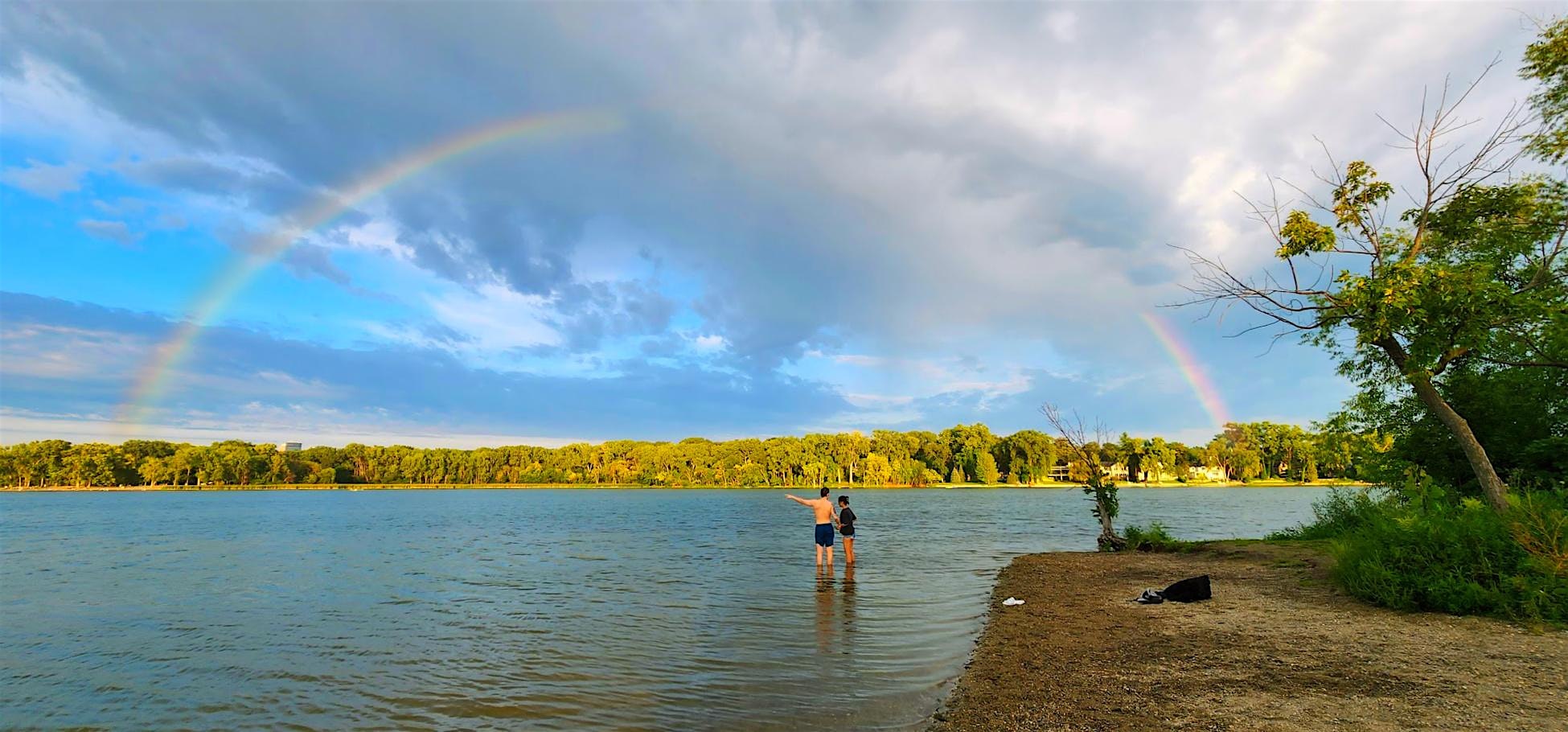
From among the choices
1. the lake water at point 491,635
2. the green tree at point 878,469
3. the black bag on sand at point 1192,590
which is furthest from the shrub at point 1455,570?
the green tree at point 878,469

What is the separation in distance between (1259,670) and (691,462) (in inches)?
6766

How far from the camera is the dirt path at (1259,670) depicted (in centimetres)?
714

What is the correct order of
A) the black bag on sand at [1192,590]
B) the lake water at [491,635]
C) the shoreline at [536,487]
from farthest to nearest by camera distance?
the shoreline at [536,487]
the black bag on sand at [1192,590]
the lake water at [491,635]

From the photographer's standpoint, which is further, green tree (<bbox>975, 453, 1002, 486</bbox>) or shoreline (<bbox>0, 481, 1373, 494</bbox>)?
shoreline (<bbox>0, 481, 1373, 494</bbox>)

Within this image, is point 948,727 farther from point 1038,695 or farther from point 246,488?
point 246,488

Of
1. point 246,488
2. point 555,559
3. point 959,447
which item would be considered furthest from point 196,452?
point 555,559

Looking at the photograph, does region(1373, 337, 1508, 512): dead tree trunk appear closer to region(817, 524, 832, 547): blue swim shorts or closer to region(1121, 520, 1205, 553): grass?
region(1121, 520, 1205, 553): grass

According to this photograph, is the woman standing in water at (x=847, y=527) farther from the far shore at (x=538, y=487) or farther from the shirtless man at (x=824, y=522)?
the far shore at (x=538, y=487)

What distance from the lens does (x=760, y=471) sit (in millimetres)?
169250

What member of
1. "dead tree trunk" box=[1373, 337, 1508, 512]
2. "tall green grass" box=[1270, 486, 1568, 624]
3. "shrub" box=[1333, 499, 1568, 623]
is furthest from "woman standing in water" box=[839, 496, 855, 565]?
"dead tree trunk" box=[1373, 337, 1508, 512]

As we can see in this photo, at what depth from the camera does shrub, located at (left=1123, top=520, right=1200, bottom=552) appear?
2602cm

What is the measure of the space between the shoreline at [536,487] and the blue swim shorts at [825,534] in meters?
130

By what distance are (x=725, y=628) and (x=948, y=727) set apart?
24.3 feet

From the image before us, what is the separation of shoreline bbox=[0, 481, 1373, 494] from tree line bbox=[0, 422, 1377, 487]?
1.44 metres
